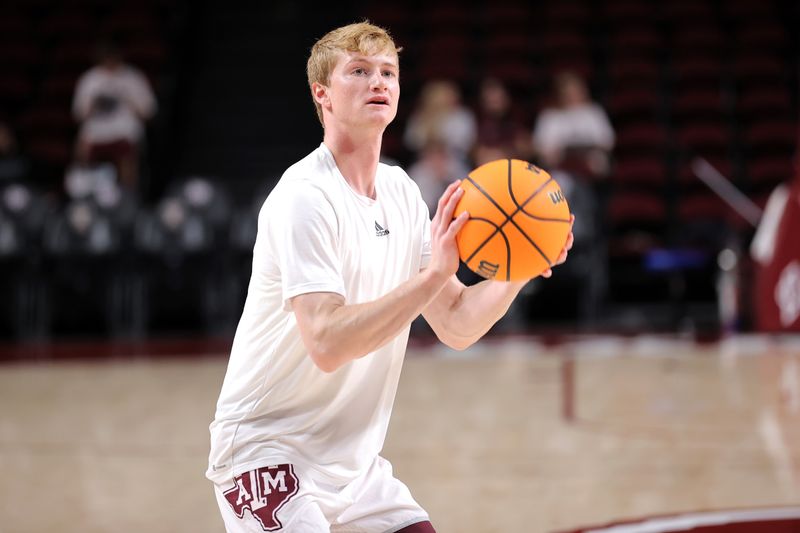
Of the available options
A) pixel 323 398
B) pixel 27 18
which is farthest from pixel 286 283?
pixel 27 18

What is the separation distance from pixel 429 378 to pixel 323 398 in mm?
5664

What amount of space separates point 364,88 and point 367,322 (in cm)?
55

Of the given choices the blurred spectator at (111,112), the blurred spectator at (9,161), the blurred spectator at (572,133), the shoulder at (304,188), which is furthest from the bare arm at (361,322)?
the blurred spectator at (9,161)

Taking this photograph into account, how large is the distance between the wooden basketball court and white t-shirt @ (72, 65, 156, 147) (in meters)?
2.41

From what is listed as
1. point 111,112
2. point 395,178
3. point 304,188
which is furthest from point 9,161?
point 304,188

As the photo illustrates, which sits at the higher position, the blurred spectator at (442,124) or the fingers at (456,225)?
the blurred spectator at (442,124)

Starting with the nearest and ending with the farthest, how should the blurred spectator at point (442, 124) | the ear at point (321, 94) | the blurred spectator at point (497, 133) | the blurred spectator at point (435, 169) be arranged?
the ear at point (321, 94), the blurred spectator at point (435, 169), the blurred spectator at point (497, 133), the blurred spectator at point (442, 124)

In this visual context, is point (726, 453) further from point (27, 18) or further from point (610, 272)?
point (27, 18)

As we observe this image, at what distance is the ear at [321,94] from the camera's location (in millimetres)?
2506

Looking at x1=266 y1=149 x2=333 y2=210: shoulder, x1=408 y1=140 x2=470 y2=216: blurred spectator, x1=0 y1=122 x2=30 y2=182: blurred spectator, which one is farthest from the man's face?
x1=0 y1=122 x2=30 y2=182: blurred spectator

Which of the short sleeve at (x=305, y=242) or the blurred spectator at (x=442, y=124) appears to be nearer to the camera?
the short sleeve at (x=305, y=242)

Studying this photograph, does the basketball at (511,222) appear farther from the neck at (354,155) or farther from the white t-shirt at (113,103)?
the white t-shirt at (113,103)

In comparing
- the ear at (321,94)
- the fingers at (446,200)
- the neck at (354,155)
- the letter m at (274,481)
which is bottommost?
the letter m at (274,481)

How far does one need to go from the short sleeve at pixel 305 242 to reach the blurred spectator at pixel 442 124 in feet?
24.8
